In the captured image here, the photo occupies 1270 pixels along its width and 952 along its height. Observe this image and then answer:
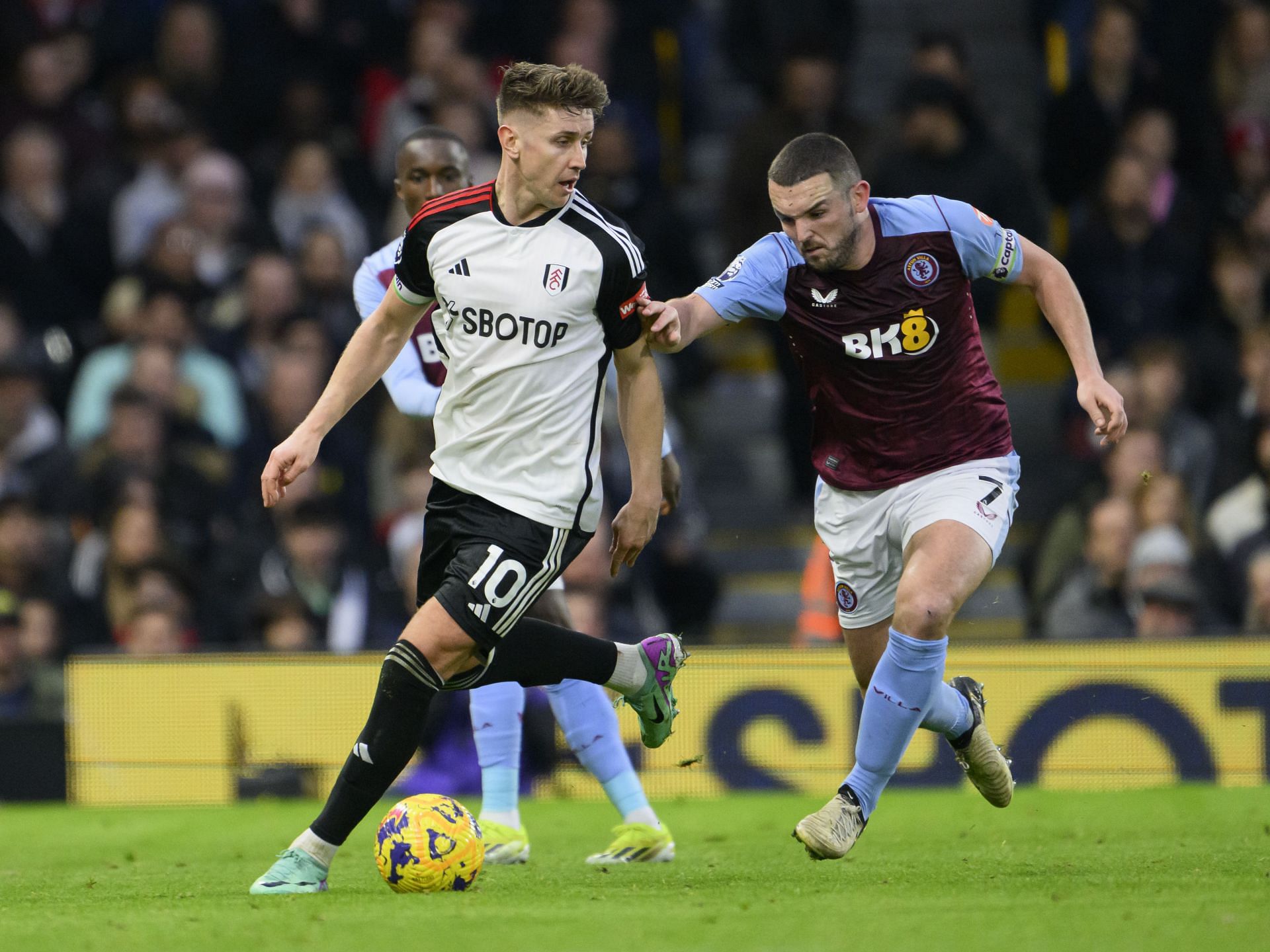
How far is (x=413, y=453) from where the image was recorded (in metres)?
11.6

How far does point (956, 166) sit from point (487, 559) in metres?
6.94

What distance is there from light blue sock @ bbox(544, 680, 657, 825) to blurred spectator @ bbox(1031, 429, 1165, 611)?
14.5 ft

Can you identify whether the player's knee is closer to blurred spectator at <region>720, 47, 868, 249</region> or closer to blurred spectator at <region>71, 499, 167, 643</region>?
blurred spectator at <region>71, 499, 167, 643</region>

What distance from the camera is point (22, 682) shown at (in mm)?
10414

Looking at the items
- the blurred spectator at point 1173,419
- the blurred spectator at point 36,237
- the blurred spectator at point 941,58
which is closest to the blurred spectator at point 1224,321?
the blurred spectator at point 1173,419

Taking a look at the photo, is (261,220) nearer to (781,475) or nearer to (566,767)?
(781,475)

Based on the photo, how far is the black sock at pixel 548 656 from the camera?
607 cm

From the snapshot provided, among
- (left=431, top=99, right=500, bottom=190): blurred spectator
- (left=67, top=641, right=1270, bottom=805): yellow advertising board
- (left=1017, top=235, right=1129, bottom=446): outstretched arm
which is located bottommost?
(left=67, top=641, right=1270, bottom=805): yellow advertising board

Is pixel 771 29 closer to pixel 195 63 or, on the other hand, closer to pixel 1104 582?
pixel 195 63

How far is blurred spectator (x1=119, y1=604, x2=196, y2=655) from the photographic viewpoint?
10617 mm

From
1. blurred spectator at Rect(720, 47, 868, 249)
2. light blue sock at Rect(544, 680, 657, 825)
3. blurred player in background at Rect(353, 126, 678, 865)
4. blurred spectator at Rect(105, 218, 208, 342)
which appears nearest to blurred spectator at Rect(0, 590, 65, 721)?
blurred spectator at Rect(105, 218, 208, 342)

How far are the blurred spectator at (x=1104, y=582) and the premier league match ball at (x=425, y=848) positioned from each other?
5072 millimetres

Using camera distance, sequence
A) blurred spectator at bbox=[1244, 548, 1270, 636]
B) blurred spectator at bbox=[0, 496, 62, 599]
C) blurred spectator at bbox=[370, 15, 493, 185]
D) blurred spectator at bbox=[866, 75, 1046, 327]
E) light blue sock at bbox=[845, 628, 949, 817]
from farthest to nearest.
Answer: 1. blurred spectator at bbox=[370, 15, 493, 185]
2. blurred spectator at bbox=[866, 75, 1046, 327]
3. blurred spectator at bbox=[0, 496, 62, 599]
4. blurred spectator at bbox=[1244, 548, 1270, 636]
5. light blue sock at bbox=[845, 628, 949, 817]

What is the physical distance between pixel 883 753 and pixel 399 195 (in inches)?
117
